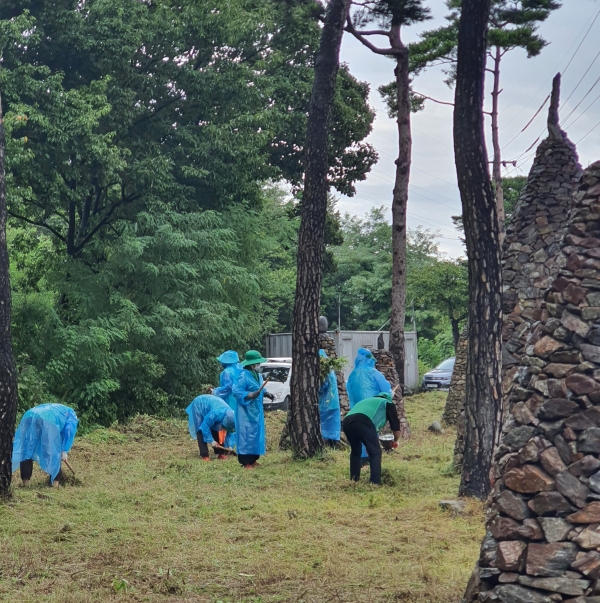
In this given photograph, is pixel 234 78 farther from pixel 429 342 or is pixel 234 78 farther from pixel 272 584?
pixel 429 342

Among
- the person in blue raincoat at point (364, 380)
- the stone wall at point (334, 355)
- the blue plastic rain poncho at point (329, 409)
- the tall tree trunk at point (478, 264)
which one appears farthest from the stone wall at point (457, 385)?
the tall tree trunk at point (478, 264)

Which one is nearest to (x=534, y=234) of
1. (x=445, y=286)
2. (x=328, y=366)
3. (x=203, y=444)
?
(x=328, y=366)

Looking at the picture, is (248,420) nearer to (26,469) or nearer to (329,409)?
(329,409)

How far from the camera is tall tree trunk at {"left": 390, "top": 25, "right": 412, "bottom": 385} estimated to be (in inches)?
752

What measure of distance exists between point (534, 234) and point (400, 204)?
805 centimetres

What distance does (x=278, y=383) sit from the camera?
→ 2352cm

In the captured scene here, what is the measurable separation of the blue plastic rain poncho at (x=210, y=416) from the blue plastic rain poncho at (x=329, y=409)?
1.68 m

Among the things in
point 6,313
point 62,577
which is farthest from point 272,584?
point 6,313

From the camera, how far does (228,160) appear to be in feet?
71.9

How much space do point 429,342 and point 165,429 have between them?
1282 inches

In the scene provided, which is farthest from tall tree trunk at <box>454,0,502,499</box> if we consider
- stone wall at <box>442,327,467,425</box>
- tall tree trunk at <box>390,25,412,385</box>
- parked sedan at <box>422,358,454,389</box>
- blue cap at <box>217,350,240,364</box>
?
parked sedan at <box>422,358,454,389</box>

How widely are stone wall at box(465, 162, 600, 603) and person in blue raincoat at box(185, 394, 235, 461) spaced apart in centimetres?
874

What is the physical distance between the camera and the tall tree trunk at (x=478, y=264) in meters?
9.59

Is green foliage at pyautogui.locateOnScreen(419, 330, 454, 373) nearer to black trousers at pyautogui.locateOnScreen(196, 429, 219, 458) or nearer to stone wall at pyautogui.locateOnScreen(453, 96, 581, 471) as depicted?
black trousers at pyautogui.locateOnScreen(196, 429, 219, 458)
